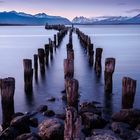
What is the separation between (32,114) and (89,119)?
2.24m

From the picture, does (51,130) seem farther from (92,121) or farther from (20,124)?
(92,121)

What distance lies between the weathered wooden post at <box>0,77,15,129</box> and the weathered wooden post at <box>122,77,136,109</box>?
3189 mm

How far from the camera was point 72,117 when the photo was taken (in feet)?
24.2

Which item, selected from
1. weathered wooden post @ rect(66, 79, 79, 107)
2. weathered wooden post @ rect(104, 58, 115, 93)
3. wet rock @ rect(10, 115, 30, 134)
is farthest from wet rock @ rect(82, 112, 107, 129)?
weathered wooden post @ rect(104, 58, 115, 93)

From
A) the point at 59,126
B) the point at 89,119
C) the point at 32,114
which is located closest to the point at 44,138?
the point at 59,126

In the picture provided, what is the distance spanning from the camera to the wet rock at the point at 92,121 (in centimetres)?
967

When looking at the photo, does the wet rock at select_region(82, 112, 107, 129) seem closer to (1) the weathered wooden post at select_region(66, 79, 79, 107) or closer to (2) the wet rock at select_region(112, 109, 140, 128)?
(2) the wet rock at select_region(112, 109, 140, 128)

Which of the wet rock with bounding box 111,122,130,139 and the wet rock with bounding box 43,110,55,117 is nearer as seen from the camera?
the wet rock with bounding box 111,122,130,139

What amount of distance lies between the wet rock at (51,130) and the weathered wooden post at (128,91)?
261 cm

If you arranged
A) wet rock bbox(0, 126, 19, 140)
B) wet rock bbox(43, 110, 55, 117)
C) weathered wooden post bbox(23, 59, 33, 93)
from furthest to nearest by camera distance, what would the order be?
weathered wooden post bbox(23, 59, 33, 93) → wet rock bbox(43, 110, 55, 117) → wet rock bbox(0, 126, 19, 140)

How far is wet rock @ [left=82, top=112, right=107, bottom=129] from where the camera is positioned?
31.7 feet

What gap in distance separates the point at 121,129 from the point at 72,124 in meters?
2.13

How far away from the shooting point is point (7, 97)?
10344mm

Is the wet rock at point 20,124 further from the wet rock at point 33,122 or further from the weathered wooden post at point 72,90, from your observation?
the weathered wooden post at point 72,90
